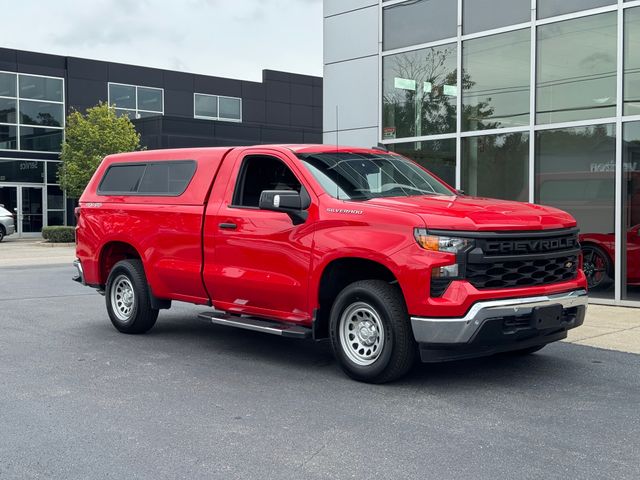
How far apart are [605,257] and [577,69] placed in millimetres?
2829

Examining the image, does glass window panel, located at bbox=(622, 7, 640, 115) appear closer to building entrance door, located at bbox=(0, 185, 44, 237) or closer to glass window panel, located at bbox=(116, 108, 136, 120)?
building entrance door, located at bbox=(0, 185, 44, 237)

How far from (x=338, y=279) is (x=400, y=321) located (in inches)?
35.7

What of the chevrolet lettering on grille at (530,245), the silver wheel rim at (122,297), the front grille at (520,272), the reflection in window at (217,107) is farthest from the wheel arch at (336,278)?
the reflection in window at (217,107)

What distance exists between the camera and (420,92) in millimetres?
13617

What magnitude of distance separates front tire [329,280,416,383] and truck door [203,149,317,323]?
0.46 m

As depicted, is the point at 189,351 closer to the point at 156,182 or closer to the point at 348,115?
the point at 156,182

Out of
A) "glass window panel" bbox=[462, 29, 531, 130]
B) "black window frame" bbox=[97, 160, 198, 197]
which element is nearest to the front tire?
"black window frame" bbox=[97, 160, 198, 197]

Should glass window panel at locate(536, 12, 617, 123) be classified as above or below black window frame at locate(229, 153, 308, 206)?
above

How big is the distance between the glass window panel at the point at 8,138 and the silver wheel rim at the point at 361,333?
3163cm

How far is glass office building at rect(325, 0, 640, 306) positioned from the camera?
429 inches

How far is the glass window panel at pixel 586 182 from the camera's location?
36.2 ft

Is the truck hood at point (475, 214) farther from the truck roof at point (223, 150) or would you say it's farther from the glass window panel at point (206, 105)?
the glass window panel at point (206, 105)

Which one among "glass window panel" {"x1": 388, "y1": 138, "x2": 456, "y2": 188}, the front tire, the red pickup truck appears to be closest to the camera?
the red pickup truck

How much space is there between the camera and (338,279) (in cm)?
675
